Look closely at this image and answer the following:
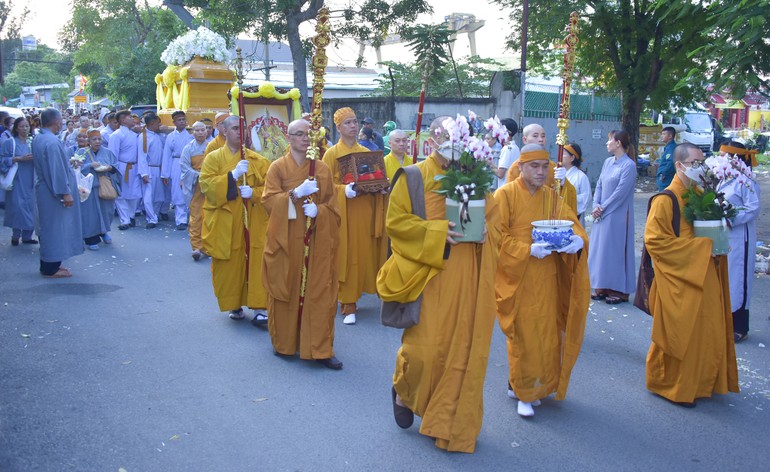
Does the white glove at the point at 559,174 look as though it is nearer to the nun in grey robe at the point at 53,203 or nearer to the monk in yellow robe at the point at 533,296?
the monk in yellow robe at the point at 533,296

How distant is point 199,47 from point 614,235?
11.0 m

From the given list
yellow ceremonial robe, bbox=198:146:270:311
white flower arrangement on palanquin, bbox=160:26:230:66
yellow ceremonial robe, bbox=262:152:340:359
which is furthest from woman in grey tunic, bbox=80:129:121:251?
yellow ceremonial robe, bbox=262:152:340:359

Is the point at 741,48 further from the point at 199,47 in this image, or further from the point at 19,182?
the point at 199,47

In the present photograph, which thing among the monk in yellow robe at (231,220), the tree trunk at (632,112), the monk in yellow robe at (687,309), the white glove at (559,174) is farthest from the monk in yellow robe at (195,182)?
the tree trunk at (632,112)

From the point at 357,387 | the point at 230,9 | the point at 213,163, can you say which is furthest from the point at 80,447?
the point at 230,9

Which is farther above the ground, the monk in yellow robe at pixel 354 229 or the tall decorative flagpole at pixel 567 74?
the tall decorative flagpole at pixel 567 74

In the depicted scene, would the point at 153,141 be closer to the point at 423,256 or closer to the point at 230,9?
the point at 230,9

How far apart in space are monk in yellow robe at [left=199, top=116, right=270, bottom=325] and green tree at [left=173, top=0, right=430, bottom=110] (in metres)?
10.8

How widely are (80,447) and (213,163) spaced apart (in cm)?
338

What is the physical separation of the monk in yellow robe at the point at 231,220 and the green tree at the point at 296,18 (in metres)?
10.8

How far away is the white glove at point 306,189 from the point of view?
573cm

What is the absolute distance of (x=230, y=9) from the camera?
17875 millimetres

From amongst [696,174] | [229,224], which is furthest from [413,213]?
[229,224]

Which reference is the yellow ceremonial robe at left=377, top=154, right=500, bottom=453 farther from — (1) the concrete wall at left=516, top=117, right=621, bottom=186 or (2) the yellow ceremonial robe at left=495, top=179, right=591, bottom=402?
(1) the concrete wall at left=516, top=117, right=621, bottom=186
